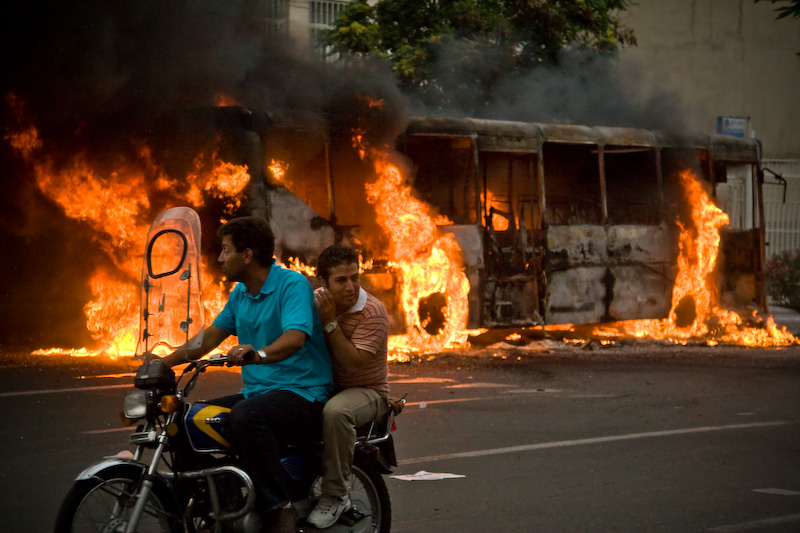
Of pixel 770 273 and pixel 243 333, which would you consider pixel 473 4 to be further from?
pixel 243 333

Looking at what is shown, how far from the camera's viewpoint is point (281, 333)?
171 inches

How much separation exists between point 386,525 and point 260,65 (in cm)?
1201

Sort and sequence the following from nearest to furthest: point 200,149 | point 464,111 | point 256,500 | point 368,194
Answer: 1. point 256,500
2. point 200,149
3. point 368,194
4. point 464,111

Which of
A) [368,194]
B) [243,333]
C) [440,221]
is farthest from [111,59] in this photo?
[243,333]

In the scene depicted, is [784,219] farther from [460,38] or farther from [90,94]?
[90,94]

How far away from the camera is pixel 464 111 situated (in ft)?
69.9

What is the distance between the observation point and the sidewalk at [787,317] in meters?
19.8

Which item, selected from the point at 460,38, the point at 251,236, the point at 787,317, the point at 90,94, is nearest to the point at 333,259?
the point at 251,236

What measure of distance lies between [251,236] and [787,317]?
1911 cm

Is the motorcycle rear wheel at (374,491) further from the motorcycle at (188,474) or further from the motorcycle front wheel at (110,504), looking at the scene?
the motorcycle front wheel at (110,504)

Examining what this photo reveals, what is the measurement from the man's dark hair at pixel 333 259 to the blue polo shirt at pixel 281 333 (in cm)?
10

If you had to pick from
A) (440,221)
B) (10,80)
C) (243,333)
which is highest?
(10,80)

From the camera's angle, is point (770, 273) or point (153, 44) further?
point (770, 273)

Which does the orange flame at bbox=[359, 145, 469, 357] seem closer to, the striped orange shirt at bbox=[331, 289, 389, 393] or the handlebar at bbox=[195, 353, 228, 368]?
the striped orange shirt at bbox=[331, 289, 389, 393]
